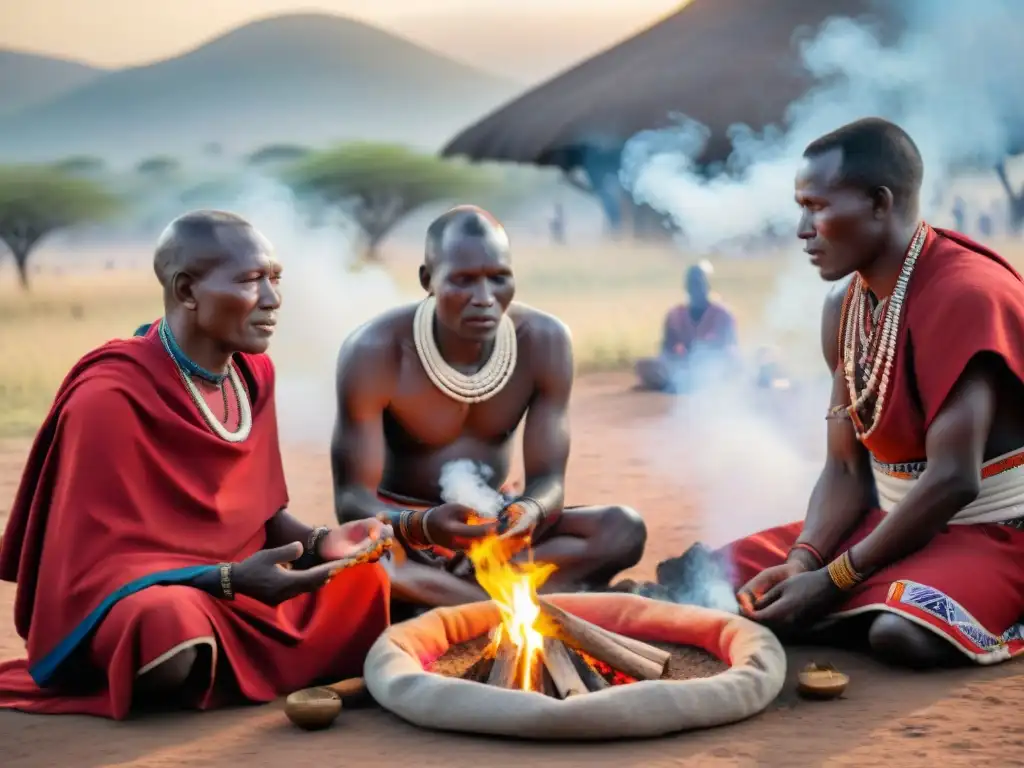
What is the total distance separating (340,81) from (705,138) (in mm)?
13840

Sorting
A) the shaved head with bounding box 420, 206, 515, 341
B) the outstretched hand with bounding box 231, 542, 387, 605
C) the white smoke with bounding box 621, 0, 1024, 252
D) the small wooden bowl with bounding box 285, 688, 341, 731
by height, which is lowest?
the small wooden bowl with bounding box 285, 688, 341, 731

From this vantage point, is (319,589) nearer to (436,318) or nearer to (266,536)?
(266,536)

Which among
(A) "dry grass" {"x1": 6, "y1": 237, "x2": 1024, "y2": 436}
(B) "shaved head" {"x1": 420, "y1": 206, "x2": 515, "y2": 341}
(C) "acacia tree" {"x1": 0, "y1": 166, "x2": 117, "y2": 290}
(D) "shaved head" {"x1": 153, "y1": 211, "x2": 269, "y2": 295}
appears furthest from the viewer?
(C) "acacia tree" {"x1": 0, "y1": 166, "x2": 117, "y2": 290}

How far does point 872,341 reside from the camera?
214 inches

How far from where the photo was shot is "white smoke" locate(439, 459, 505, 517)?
592 cm

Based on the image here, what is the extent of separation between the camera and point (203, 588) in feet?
16.0

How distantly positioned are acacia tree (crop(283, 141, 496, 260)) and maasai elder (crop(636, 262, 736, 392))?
13.1 metres

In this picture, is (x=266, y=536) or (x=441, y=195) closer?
(x=266, y=536)

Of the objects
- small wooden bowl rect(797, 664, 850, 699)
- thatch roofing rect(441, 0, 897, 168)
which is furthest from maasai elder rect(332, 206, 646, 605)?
thatch roofing rect(441, 0, 897, 168)

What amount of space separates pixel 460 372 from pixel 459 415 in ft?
0.63

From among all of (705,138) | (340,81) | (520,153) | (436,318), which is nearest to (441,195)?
(340,81)

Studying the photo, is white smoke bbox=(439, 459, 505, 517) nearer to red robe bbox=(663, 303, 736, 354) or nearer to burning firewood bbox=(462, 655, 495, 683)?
burning firewood bbox=(462, 655, 495, 683)

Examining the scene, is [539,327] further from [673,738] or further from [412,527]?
[673,738]

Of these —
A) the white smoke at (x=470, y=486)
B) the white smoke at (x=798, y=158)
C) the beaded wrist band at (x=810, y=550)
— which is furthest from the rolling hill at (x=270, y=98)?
the beaded wrist band at (x=810, y=550)
